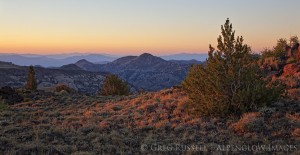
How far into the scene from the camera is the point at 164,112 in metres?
17.2

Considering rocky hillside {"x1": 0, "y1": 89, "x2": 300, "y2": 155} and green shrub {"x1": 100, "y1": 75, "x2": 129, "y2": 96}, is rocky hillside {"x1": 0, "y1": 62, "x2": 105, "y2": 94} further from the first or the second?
rocky hillside {"x1": 0, "y1": 89, "x2": 300, "y2": 155}

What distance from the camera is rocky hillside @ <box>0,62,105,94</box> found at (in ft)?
332

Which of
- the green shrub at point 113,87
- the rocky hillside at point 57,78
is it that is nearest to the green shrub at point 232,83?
the green shrub at point 113,87

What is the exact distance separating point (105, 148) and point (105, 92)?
98.1ft

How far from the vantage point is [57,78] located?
116m

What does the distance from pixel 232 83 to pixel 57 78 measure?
4279 inches

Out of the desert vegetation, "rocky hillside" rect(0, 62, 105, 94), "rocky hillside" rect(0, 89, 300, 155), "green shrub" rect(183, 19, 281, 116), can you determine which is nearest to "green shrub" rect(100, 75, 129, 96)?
the desert vegetation

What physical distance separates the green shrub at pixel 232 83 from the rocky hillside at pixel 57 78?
8464cm

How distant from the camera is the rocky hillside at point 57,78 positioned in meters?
101

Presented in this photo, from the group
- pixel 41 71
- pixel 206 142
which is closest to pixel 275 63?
pixel 206 142

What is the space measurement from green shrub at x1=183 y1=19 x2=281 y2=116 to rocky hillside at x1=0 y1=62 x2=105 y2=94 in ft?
278

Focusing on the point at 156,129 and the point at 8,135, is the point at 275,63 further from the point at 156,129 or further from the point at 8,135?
the point at 8,135

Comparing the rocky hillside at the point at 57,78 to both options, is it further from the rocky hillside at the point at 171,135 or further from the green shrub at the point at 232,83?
the green shrub at the point at 232,83

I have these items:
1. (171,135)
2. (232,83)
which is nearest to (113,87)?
(232,83)
